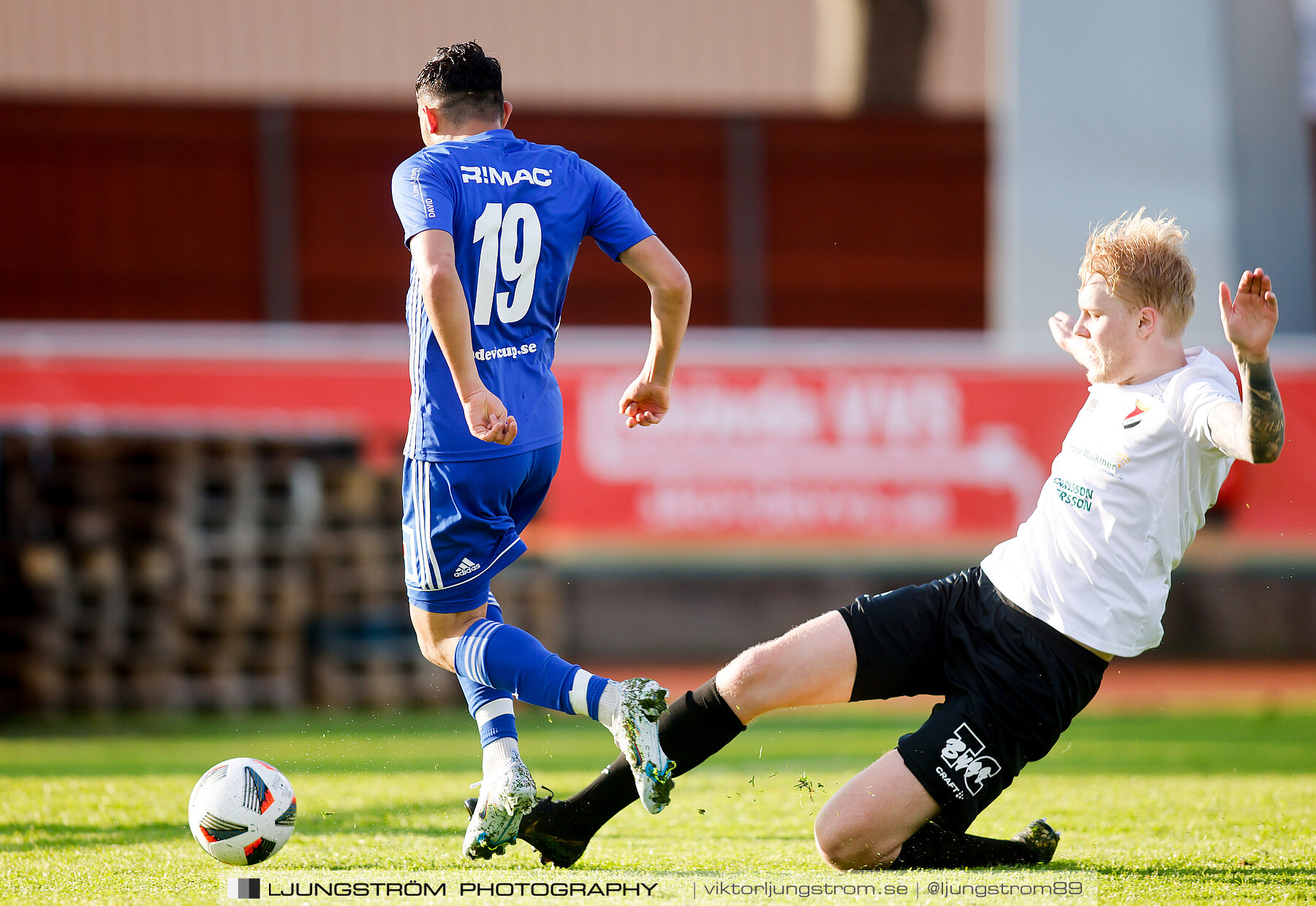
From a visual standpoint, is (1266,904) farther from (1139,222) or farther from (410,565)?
(410,565)

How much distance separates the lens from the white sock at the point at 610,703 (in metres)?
3.57

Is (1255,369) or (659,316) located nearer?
(1255,369)

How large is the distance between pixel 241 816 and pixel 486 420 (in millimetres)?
1358

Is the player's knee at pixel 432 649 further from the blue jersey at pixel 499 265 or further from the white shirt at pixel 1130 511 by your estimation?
the white shirt at pixel 1130 511

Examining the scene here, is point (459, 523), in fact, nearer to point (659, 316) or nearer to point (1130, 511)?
point (659, 316)

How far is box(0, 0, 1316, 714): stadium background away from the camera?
393 inches

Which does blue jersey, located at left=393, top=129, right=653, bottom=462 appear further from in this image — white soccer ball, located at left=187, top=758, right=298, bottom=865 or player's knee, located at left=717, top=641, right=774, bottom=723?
white soccer ball, located at left=187, top=758, right=298, bottom=865

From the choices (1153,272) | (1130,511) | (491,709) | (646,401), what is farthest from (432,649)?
(1153,272)

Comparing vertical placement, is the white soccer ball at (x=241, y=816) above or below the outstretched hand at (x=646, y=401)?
below

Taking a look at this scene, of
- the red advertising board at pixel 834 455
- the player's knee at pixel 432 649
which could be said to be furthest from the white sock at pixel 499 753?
the red advertising board at pixel 834 455

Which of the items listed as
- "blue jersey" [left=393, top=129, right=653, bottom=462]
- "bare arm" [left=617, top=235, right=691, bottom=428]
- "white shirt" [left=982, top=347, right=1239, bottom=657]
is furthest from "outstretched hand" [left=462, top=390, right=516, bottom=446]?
"white shirt" [left=982, top=347, right=1239, bottom=657]

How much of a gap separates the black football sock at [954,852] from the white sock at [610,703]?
92 centimetres

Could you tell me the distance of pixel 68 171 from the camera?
55.7 ft

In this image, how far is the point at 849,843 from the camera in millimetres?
3738
